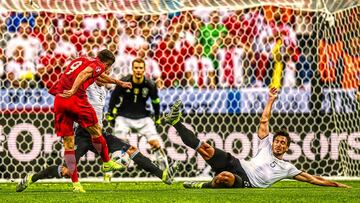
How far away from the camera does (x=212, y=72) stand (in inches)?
478

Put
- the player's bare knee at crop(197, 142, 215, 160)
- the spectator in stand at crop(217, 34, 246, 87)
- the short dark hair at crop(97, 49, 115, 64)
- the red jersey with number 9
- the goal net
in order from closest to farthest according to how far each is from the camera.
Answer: the red jersey with number 9, the short dark hair at crop(97, 49, 115, 64), the player's bare knee at crop(197, 142, 215, 160), the goal net, the spectator in stand at crop(217, 34, 246, 87)

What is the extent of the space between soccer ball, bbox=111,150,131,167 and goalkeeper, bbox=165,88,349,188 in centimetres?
66

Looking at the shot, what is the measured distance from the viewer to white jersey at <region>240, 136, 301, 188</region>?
948 centimetres

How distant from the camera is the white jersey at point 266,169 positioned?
9484 millimetres

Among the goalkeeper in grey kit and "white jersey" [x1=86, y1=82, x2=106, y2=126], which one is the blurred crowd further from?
"white jersey" [x1=86, y1=82, x2=106, y2=126]

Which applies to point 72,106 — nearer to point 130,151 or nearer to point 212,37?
point 130,151

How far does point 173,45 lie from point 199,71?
495 mm

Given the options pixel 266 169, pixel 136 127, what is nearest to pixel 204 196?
pixel 266 169

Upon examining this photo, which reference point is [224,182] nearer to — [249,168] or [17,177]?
[249,168]

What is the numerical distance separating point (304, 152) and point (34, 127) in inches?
134

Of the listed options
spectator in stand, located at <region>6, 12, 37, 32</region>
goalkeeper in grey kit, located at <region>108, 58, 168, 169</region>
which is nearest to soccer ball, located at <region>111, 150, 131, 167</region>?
goalkeeper in grey kit, located at <region>108, 58, 168, 169</region>

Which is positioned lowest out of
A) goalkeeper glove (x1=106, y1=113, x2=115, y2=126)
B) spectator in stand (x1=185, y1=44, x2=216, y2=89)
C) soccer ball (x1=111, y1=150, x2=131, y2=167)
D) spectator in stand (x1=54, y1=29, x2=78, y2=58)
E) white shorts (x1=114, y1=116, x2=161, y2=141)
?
soccer ball (x1=111, y1=150, x2=131, y2=167)

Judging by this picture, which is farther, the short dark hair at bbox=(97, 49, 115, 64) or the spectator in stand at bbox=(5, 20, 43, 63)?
the spectator in stand at bbox=(5, 20, 43, 63)

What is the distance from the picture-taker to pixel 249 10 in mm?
12602
